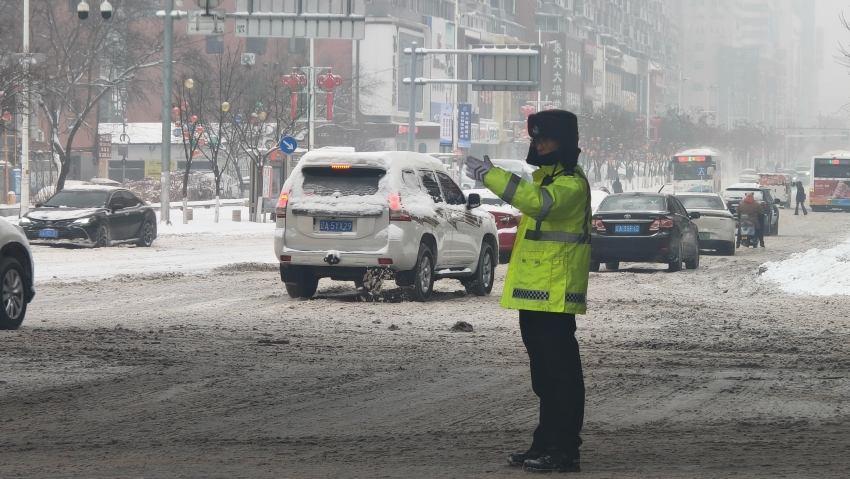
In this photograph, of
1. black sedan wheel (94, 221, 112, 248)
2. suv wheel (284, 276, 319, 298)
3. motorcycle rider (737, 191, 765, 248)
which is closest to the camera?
suv wheel (284, 276, 319, 298)

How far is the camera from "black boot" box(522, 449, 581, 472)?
20.1ft

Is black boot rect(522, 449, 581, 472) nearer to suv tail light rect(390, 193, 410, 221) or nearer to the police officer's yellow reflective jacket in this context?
the police officer's yellow reflective jacket

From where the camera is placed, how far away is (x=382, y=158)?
15.9 m

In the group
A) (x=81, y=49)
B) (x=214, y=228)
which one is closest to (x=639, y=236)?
(x=214, y=228)

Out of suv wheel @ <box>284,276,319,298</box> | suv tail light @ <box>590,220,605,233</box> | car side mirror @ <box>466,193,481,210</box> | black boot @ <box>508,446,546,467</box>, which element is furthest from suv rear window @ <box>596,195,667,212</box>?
black boot @ <box>508,446,546,467</box>

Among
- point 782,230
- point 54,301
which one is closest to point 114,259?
point 54,301

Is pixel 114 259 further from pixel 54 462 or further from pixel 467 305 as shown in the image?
pixel 54 462

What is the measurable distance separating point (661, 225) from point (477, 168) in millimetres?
18039

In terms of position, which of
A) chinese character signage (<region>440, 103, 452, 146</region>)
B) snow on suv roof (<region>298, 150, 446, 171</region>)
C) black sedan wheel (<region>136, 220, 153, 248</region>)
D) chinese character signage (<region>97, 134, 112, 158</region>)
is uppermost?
chinese character signage (<region>440, 103, 452, 146</region>)

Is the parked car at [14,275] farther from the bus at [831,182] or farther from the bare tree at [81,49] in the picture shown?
the bus at [831,182]

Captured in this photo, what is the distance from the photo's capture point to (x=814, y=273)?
2066 centimetres

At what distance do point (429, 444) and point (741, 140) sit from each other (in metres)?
193

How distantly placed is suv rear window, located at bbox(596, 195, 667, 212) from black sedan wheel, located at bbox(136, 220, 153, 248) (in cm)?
1108

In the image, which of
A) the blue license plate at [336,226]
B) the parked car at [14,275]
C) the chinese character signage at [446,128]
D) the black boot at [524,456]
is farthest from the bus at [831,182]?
the black boot at [524,456]
